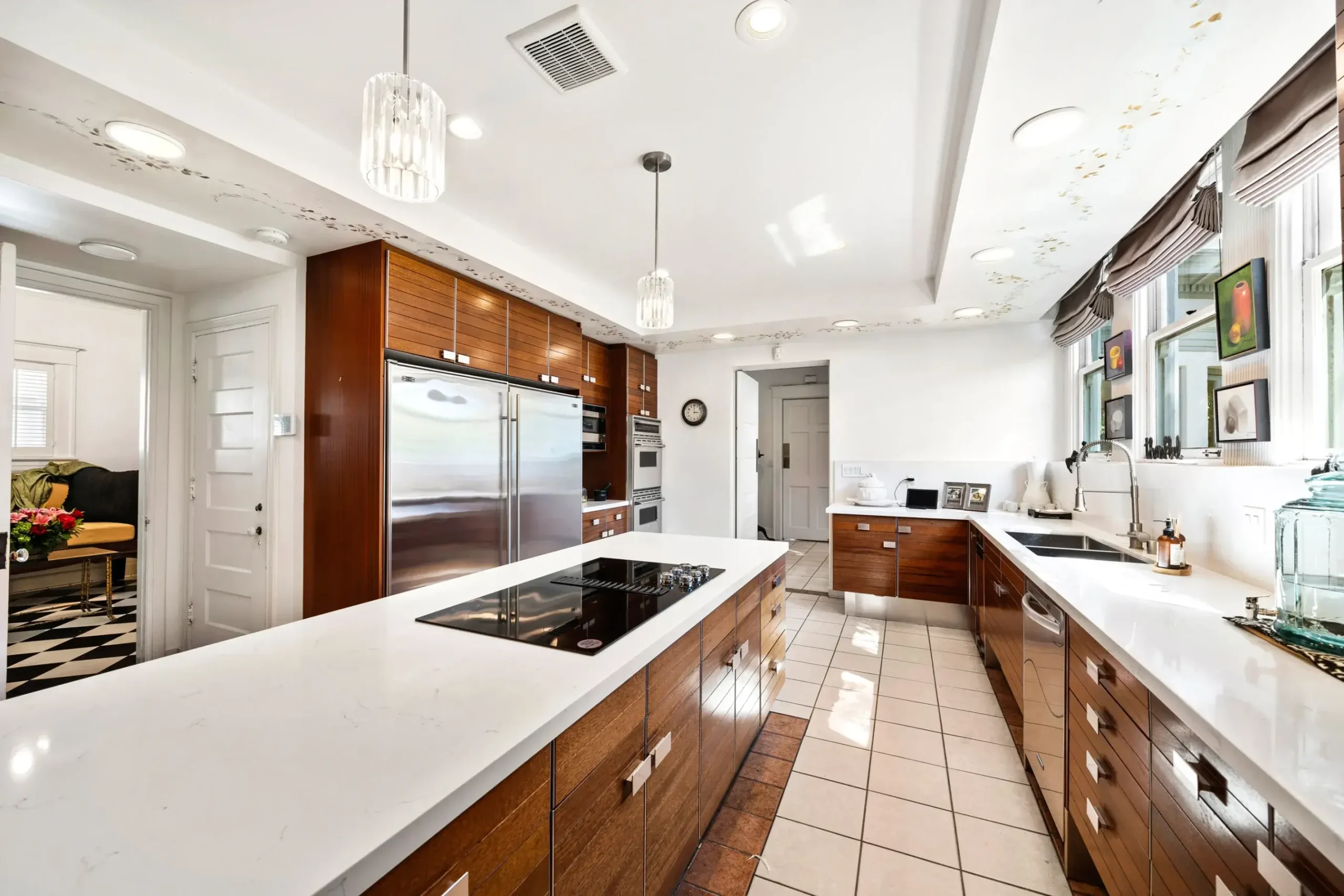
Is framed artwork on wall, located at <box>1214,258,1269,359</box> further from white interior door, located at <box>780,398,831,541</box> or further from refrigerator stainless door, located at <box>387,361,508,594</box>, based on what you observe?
white interior door, located at <box>780,398,831,541</box>

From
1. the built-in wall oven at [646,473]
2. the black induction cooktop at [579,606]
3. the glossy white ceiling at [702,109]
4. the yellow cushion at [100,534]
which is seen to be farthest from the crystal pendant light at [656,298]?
the yellow cushion at [100,534]

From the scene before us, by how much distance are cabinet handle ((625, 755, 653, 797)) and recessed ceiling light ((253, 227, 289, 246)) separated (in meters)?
2.79

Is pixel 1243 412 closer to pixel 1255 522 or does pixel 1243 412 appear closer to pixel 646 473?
→ pixel 1255 522

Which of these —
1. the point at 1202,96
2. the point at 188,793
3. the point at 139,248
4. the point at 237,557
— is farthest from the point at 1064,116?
the point at 237,557

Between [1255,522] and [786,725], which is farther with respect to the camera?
[786,725]

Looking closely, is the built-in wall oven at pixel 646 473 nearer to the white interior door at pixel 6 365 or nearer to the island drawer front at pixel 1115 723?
the white interior door at pixel 6 365

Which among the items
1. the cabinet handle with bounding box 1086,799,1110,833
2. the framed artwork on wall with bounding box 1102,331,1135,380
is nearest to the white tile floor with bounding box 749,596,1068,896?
the cabinet handle with bounding box 1086,799,1110,833

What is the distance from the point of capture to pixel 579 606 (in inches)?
54.6

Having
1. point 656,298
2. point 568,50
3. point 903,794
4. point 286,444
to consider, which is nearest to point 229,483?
point 286,444

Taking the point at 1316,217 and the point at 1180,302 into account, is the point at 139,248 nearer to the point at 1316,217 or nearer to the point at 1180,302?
the point at 1316,217

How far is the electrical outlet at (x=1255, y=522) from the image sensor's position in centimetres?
156

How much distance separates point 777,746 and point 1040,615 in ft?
3.80

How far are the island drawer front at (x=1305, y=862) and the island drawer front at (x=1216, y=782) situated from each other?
0.02 meters

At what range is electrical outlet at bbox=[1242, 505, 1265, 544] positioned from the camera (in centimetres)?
156
